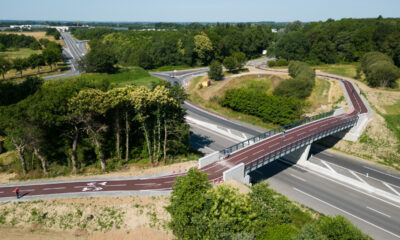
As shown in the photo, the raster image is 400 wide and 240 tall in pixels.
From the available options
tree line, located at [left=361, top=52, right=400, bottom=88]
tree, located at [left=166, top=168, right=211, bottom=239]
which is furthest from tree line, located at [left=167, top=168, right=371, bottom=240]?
tree line, located at [left=361, top=52, right=400, bottom=88]

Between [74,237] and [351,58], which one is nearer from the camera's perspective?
[74,237]

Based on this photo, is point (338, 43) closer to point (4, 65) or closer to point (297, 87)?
point (297, 87)

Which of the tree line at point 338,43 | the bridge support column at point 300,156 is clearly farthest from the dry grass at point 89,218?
the tree line at point 338,43

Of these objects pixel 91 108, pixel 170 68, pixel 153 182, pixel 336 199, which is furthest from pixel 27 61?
pixel 336 199

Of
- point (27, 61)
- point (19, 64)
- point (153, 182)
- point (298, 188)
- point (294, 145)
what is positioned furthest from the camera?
→ point (27, 61)

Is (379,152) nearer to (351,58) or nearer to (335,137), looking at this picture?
(335,137)

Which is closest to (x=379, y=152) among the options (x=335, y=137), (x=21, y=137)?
(x=335, y=137)
